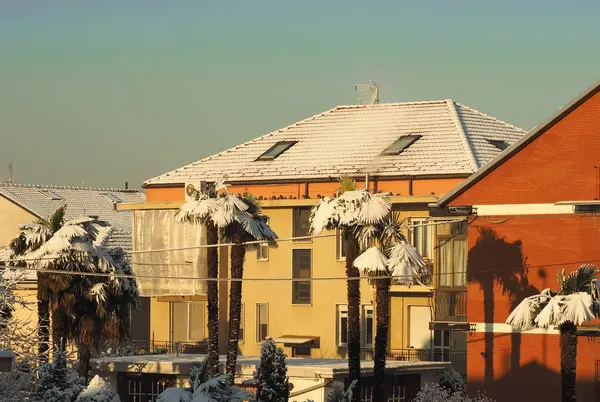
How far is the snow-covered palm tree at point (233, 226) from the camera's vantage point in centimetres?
5331

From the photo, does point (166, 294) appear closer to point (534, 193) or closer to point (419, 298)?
point (419, 298)

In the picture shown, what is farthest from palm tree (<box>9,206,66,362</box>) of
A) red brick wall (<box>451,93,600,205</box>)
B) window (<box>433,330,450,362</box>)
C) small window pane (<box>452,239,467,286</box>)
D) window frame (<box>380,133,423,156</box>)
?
window frame (<box>380,133,423,156</box>)

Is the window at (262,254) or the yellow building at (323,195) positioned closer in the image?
the yellow building at (323,195)

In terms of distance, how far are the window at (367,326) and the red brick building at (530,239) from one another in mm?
18764

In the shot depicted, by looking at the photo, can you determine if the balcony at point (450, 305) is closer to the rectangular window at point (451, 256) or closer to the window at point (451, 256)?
the window at point (451, 256)

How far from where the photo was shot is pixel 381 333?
49.7 metres

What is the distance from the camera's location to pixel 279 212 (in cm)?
7106

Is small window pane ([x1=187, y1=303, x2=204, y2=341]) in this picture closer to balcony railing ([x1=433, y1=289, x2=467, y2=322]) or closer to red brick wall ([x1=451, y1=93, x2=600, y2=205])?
balcony railing ([x1=433, y1=289, x2=467, y2=322])

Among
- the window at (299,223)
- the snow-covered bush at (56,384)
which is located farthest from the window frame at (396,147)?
the snow-covered bush at (56,384)

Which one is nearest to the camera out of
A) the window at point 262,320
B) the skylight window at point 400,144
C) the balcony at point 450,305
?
the balcony at point 450,305

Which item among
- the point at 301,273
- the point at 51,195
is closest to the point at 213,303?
the point at 301,273

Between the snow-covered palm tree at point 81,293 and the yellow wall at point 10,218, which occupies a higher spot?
the yellow wall at point 10,218

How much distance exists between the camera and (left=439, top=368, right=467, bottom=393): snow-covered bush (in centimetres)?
5695

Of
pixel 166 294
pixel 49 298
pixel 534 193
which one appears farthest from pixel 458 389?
pixel 166 294
